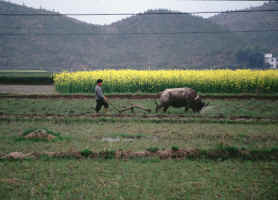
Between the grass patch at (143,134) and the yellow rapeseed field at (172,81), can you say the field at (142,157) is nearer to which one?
the grass patch at (143,134)

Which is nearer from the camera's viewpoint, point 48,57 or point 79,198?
point 79,198

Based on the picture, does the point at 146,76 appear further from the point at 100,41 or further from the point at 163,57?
the point at 100,41

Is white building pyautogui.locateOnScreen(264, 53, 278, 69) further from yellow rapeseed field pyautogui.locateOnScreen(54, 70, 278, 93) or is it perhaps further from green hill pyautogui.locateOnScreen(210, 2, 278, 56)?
yellow rapeseed field pyautogui.locateOnScreen(54, 70, 278, 93)

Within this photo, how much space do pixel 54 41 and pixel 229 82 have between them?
71.3 metres

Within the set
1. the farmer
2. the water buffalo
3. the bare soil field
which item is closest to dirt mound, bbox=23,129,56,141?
the farmer

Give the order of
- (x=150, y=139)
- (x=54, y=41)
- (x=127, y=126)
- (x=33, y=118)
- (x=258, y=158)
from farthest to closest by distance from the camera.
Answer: (x=54, y=41) < (x=33, y=118) < (x=127, y=126) < (x=150, y=139) < (x=258, y=158)

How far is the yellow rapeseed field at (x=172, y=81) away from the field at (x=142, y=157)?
25.4 ft

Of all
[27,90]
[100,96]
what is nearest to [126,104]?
[100,96]

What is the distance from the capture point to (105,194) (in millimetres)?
5047

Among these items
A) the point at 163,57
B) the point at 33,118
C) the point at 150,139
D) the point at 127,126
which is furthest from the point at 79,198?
the point at 163,57

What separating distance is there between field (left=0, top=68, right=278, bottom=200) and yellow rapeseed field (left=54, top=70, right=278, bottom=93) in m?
7.74

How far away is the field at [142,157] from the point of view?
5.23 meters

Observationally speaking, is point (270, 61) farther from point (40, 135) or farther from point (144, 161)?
point (144, 161)

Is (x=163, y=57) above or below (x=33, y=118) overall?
above
